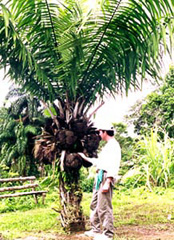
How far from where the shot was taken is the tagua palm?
438cm

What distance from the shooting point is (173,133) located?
1282 centimetres

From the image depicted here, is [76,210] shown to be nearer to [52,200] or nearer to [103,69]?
[103,69]

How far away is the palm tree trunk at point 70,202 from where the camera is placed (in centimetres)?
511

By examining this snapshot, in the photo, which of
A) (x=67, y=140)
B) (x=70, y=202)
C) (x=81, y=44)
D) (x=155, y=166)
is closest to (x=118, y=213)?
(x=70, y=202)

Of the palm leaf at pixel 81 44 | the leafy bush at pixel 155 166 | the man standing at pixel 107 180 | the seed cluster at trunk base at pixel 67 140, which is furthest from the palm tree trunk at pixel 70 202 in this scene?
the leafy bush at pixel 155 166

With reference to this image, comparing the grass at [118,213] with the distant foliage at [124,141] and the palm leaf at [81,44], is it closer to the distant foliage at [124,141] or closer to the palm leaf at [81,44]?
the palm leaf at [81,44]

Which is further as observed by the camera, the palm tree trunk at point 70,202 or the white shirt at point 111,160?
the palm tree trunk at point 70,202

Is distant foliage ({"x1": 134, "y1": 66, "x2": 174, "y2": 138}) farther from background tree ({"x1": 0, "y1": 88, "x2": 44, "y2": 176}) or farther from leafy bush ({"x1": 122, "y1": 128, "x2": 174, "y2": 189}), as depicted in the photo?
background tree ({"x1": 0, "y1": 88, "x2": 44, "y2": 176})

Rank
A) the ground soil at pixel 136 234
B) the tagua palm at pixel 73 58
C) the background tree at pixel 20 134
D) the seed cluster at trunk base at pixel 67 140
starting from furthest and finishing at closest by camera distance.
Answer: the background tree at pixel 20 134
the seed cluster at trunk base at pixel 67 140
the ground soil at pixel 136 234
the tagua palm at pixel 73 58

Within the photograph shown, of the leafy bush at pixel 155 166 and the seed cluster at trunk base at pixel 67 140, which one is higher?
the seed cluster at trunk base at pixel 67 140

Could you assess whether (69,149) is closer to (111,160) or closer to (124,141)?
(111,160)

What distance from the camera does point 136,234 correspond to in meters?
4.96

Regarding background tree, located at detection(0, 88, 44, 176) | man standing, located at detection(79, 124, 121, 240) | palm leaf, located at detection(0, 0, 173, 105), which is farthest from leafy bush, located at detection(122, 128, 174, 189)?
man standing, located at detection(79, 124, 121, 240)

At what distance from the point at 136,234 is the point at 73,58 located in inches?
107
